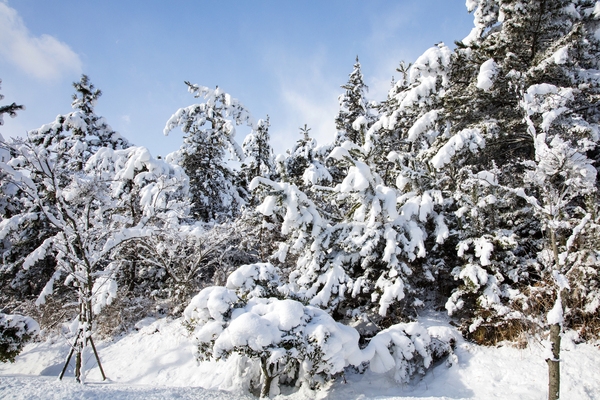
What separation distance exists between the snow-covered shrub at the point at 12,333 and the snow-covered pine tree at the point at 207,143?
8886 mm

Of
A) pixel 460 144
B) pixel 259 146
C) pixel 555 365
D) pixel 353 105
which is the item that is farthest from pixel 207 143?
pixel 555 365

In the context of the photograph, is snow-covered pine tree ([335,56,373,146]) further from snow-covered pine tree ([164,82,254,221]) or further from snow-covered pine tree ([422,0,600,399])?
snow-covered pine tree ([422,0,600,399])

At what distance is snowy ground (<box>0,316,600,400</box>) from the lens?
17.6ft

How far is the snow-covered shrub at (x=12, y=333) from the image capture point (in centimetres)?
879

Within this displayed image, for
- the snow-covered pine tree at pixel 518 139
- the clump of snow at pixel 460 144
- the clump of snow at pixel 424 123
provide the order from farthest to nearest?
the clump of snow at pixel 424 123
the clump of snow at pixel 460 144
the snow-covered pine tree at pixel 518 139

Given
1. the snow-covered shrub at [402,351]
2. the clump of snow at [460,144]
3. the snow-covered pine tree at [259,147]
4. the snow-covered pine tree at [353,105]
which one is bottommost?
the snow-covered shrub at [402,351]

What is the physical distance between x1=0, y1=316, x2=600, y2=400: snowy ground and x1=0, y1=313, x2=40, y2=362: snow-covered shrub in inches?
85.4

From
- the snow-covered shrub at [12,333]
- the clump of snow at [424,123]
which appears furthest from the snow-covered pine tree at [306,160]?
the snow-covered shrub at [12,333]

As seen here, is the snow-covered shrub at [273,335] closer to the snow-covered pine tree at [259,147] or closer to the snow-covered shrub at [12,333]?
the snow-covered shrub at [12,333]

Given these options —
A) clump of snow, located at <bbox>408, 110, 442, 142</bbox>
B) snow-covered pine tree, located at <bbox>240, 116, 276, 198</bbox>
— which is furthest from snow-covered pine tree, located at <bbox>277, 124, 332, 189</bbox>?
clump of snow, located at <bbox>408, 110, 442, 142</bbox>

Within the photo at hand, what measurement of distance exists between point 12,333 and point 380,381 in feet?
32.6

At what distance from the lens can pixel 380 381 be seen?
7160mm

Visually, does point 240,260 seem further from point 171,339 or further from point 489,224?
point 489,224

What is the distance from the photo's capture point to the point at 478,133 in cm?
873
